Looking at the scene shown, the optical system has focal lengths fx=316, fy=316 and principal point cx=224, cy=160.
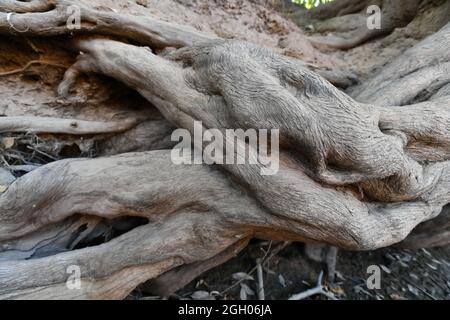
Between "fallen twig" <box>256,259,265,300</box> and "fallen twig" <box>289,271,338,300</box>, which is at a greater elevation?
"fallen twig" <box>256,259,265,300</box>

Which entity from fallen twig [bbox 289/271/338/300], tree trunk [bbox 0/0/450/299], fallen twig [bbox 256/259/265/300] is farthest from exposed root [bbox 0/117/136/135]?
fallen twig [bbox 289/271/338/300]

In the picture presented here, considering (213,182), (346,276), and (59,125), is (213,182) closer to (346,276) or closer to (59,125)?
(59,125)

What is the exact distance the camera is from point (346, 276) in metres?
2.16

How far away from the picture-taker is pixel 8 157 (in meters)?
1.56

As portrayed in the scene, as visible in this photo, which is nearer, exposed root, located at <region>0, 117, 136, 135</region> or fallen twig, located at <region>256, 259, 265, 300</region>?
exposed root, located at <region>0, 117, 136, 135</region>

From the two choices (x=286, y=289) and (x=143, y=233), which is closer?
(x=143, y=233)

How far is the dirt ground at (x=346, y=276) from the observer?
1.86 metres

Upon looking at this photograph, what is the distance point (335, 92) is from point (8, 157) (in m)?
1.55

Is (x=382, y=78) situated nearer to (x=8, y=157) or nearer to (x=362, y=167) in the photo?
(x=362, y=167)

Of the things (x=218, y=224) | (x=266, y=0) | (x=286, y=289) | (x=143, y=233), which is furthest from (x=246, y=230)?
(x=266, y=0)

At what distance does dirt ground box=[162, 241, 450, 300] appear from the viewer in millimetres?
1863

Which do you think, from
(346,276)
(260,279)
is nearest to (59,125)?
(260,279)

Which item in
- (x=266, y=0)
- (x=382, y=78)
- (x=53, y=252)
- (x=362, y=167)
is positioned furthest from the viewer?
(x=266, y=0)

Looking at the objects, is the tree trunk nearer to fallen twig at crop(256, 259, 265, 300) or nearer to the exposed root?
the exposed root
